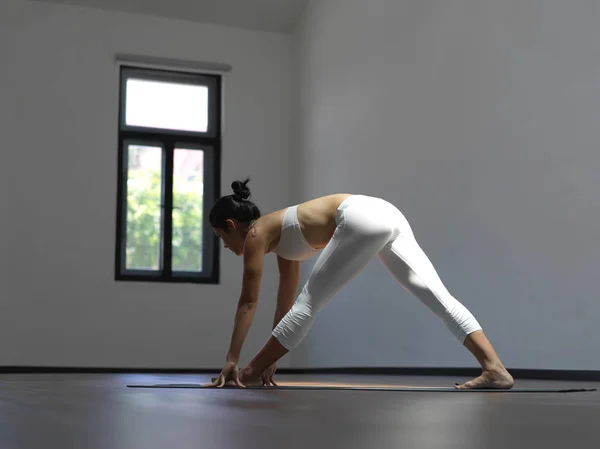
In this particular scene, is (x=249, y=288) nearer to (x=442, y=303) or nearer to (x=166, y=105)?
(x=442, y=303)

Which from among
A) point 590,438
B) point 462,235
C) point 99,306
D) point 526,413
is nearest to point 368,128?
point 462,235

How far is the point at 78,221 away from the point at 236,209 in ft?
13.2

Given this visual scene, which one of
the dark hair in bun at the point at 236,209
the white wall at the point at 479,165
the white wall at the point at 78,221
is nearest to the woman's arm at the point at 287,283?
the dark hair in bun at the point at 236,209

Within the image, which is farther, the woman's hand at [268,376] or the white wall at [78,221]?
the white wall at [78,221]

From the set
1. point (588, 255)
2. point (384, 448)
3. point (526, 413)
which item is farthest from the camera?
point (588, 255)

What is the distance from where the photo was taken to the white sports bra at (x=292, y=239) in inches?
113

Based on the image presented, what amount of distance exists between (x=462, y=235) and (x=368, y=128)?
1.40 metres

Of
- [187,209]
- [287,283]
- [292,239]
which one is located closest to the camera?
[292,239]

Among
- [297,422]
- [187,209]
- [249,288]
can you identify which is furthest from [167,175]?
[297,422]

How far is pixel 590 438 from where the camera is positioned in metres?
1.21

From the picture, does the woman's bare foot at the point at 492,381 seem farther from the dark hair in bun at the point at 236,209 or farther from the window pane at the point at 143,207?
the window pane at the point at 143,207

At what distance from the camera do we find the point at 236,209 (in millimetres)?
2906

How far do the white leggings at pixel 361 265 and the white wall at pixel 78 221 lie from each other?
415 centimetres

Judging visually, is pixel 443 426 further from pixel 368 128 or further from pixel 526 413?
pixel 368 128
